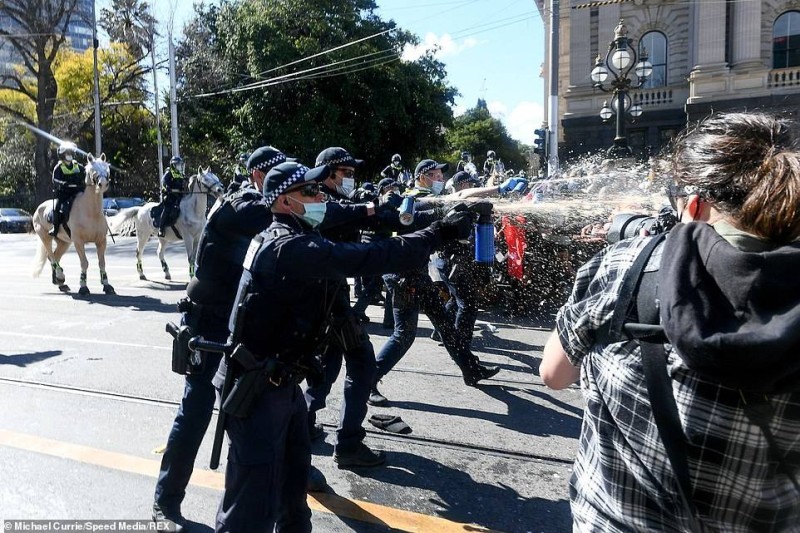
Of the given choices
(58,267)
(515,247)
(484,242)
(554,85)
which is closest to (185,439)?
(484,242)

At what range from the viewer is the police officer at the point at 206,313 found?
3305 mm

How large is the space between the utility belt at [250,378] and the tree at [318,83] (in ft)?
75.8

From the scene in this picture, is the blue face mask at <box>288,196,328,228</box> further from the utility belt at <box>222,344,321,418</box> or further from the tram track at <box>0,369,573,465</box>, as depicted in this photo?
the tram track at <box>0,369,573,465</box>

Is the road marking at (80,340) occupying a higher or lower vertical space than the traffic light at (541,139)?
lower

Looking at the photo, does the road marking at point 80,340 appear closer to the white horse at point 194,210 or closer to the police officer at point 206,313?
the white horse at point 194,210

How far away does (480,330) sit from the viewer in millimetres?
8094

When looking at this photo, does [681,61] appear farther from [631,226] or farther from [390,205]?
[631,226]

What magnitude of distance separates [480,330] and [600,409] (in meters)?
6.57

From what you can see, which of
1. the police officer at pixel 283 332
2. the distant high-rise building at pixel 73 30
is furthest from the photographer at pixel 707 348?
the distant high-rise building at pixel 73 30

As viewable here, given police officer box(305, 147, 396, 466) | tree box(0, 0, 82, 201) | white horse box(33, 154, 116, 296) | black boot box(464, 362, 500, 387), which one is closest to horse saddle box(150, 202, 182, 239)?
white horse box(33, 154, 116, 296)

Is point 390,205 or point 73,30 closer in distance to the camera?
point 390,205

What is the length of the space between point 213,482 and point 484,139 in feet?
195

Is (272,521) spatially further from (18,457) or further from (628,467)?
(18,457)

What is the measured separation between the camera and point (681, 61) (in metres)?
27.6
